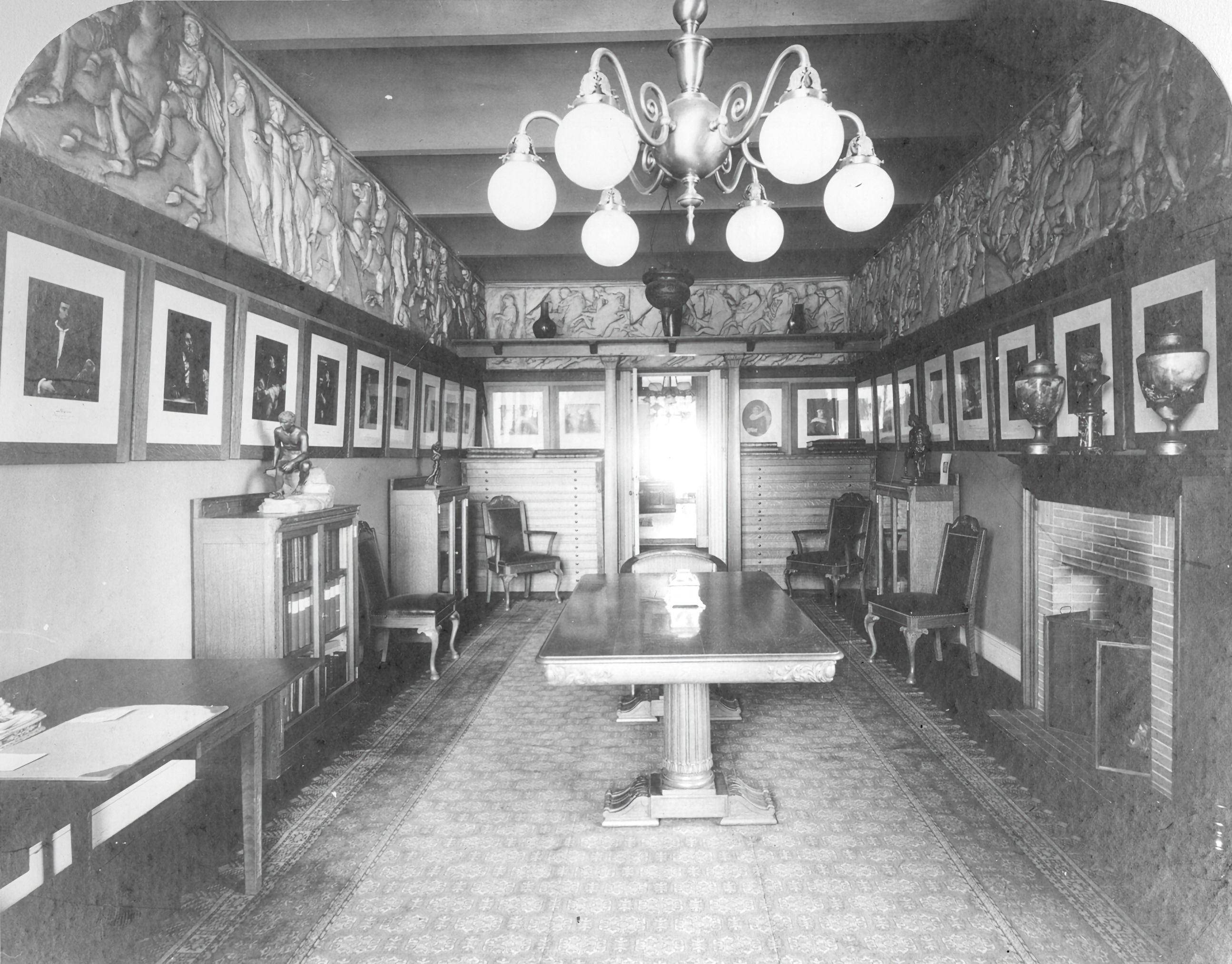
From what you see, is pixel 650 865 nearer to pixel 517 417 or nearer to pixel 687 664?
pixel 687 664

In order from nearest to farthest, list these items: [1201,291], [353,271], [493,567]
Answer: [1201,291] → [353,271] → [493,567]

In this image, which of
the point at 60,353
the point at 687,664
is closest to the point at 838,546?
the point at 687,664

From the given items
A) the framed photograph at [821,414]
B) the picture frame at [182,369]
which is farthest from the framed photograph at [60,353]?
the framed photograph at [821,414]

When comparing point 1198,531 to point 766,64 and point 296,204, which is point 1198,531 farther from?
point 296,204

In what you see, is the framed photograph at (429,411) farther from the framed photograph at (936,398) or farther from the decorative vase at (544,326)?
the framed photograph at (936,398)

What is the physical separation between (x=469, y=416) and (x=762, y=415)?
3715mm

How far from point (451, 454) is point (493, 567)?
140cm

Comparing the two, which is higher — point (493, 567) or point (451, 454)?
point (451, 454)

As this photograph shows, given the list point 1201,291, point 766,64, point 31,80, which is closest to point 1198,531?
point 1201,291

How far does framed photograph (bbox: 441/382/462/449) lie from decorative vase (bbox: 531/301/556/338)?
3.73 feet

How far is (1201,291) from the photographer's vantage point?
2924 mm

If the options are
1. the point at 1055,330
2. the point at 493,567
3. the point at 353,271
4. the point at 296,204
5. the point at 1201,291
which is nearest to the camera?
the point at 1201,291

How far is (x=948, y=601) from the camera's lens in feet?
17.3

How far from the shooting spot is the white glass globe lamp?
2.89 metres
